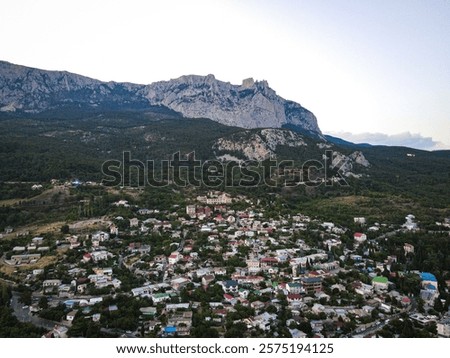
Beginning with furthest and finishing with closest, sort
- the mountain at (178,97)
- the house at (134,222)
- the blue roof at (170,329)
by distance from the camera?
the mountain at (178,97) → the house at (134,222) → the blue roof at (170,329)

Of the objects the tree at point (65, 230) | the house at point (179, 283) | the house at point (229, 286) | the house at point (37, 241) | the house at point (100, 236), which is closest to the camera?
the house at point (229, 286)

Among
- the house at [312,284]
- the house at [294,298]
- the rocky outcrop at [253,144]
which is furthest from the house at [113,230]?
the rocky outcrop at [253,144]

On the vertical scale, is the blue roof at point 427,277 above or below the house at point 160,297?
above

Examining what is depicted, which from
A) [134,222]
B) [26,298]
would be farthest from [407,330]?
[134,222]

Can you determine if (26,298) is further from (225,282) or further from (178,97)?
(178,97)

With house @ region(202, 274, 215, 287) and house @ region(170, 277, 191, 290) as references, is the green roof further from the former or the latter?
house @ region(170, 277, 191, 290)

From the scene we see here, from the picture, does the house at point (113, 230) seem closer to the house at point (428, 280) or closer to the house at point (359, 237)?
the house at point (359, 237)

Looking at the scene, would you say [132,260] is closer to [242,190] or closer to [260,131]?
[242,190]

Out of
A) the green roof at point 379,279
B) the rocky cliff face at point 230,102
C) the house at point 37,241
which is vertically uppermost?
the rocky cliff face at point 230,102
